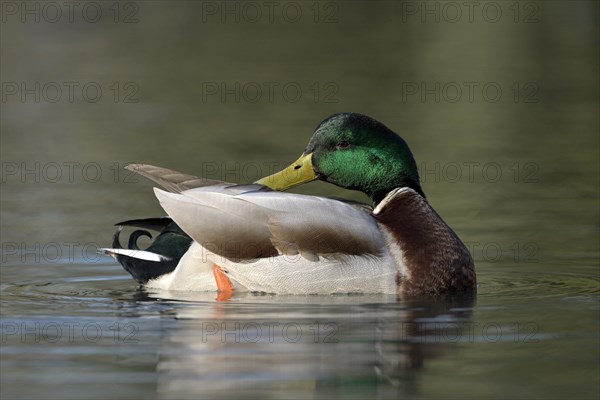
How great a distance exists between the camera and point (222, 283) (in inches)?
332

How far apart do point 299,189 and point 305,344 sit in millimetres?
5313

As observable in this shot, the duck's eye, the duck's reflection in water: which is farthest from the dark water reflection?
the duck's eye

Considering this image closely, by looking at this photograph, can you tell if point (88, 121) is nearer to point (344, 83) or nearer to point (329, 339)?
point (344, 83)

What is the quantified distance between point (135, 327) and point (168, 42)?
14660 millimetres

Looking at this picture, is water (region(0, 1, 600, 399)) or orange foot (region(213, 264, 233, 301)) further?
orange foot (region(213, 264, 233, 301))

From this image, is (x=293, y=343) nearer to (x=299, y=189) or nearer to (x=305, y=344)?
(x=305, y=344)

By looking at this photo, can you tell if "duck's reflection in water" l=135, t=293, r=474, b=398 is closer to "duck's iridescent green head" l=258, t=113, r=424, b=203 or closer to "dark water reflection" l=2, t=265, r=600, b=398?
"dark water reflection" l=2, t=265, r=600, b=398

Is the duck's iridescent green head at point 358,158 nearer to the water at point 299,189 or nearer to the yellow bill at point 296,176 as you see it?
the yellow bill at point 296,176

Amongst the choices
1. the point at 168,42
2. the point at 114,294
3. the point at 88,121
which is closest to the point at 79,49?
the point at 168,42

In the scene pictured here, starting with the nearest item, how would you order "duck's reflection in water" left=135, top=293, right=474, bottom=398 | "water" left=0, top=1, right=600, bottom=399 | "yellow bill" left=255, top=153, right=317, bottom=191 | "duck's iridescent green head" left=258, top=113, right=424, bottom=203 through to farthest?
"duck's reflection in water" left=135, top=293, right=474, bottom=398
"water" left=0, top=1, right=600, bottom=399
"duck's iridescent green head" left=258, top=113, right=424, bottom=203
"yellow bill" left=255, top=153, right=317, bottom=191

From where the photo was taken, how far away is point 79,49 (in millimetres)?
20859

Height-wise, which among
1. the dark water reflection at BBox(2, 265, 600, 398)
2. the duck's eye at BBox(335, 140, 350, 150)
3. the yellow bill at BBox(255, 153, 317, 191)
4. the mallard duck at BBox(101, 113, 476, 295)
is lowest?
the dark water reflection at BBox(2, 265, 600, 398)

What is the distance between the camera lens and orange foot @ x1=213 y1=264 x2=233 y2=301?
8.40 metres

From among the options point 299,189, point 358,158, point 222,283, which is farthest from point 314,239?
point 299,189
